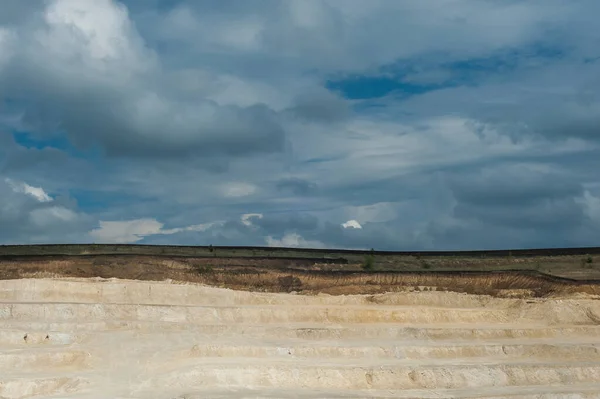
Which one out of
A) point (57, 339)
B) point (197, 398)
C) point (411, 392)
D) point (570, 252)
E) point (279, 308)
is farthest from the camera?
point (570, 252)

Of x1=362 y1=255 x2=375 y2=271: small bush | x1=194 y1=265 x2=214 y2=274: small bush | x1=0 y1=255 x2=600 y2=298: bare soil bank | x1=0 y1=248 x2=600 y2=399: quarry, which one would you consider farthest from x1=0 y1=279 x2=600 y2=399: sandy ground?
x1=362 y1=255 x2=375 y2=271: small bush

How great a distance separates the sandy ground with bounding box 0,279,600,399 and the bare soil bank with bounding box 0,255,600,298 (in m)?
1.43

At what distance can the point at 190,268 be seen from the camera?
1615 inches

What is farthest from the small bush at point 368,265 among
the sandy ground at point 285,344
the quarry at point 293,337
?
the sandy ground at point 285,344

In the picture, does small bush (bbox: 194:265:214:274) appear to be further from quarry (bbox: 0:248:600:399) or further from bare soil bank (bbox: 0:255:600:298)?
quarry (bbox: 0:248:600:399)

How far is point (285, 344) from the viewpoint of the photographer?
27531 millimetres

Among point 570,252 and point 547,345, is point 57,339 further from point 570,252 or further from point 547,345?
point 570,252

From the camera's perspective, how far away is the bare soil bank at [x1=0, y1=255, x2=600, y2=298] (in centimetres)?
3912

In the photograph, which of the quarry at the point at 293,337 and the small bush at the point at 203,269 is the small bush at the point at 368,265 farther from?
the small bush at the point at 203,269

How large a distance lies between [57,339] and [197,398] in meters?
9.01

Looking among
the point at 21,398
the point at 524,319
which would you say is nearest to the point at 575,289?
the point at 524,319

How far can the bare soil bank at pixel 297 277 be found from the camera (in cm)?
3912

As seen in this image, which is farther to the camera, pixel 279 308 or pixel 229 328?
pixel 279 308

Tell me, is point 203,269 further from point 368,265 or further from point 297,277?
point 368,265
